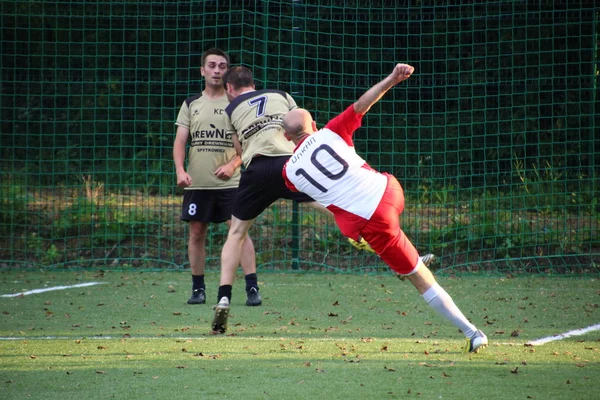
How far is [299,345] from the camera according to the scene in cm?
530

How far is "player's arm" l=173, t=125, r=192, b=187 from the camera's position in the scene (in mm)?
7035

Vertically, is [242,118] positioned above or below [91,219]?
above

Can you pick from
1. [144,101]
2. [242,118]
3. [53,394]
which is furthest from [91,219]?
[53,394]

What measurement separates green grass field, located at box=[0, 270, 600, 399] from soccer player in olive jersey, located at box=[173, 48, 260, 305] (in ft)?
1.51

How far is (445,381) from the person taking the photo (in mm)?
4324

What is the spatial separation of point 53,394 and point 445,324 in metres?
2.97

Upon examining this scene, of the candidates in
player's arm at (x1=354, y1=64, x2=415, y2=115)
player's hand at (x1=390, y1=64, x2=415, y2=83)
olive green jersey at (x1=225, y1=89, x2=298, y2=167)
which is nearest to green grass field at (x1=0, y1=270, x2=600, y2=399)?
olive green jersey at (x1=225, y1=89, x2=298, y2=167)

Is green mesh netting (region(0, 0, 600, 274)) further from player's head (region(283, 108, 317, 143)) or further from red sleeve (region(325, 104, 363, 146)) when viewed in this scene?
red sleeve (region(325, 104, 363, 146))

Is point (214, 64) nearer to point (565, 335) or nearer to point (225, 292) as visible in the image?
point (225, 292)

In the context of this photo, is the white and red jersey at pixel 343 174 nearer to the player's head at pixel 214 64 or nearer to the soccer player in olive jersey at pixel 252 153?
the soccer player in olive jersey at pixel 252 153

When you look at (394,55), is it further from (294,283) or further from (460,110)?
(294,283)

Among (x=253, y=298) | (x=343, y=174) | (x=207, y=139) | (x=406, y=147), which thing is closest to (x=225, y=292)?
(x=253, y=298)

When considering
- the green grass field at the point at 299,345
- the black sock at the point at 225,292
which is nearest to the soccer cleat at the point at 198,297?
the green grass field at the point at 299,345

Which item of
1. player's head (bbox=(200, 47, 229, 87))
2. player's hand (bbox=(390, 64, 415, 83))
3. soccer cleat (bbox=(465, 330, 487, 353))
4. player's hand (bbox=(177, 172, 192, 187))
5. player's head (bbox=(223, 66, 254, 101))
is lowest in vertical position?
soccer cleat (bbox=(465, 330, 487, 353))
